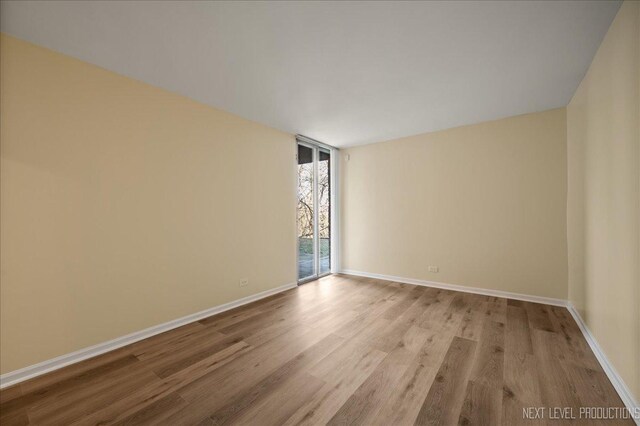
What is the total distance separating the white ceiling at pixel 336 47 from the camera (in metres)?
1.74

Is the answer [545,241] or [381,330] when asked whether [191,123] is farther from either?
[545,241]

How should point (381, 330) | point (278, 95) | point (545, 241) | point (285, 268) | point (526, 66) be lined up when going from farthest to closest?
point (285, 268), point (545, 241), point (278, 95), point (381, 330), point (526, 66)

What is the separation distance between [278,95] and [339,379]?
2902mm

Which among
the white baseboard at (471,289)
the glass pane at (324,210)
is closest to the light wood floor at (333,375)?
the white baseboard at (471,289)

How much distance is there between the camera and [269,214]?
160 inches

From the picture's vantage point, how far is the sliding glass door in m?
4.71

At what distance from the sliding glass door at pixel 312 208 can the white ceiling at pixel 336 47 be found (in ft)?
5.46

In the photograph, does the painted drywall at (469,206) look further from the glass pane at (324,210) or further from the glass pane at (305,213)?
the glass pane at (305,213)

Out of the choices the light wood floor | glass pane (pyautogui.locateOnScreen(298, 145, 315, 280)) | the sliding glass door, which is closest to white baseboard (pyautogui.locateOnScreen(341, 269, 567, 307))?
the light wood floor

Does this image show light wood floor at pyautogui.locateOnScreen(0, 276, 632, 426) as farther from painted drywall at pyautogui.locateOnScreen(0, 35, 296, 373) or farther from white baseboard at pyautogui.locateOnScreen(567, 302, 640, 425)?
painted drywall at pyautogui.locateOnScreen(0, 35, 296, 373)

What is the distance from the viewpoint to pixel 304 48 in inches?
83.5

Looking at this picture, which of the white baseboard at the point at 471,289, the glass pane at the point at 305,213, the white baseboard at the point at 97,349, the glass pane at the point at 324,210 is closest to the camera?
the white baseboard at the point at 97,349

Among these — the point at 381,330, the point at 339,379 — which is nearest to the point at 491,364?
the point at 381,330

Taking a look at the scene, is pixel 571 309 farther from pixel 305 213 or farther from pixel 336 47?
pixel 336 47
